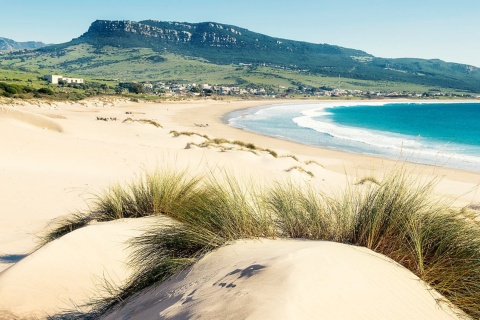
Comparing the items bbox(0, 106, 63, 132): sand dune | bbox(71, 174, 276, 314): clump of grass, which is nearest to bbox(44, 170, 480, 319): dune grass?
bbox(71, 174, 276, 314): clump of grass

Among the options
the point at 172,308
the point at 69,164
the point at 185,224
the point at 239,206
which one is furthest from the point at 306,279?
the point at 69,164

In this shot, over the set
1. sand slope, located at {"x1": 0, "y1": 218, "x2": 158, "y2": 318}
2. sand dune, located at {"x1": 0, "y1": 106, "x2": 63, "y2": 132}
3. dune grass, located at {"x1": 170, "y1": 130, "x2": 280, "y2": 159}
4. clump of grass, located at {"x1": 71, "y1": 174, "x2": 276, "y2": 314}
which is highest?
clump of grass, located at {"x1": 71, "y1": 174, "x2": 276, "y2": 314}

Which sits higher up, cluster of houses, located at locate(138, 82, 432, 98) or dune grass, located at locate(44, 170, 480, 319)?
dune grass, located at locate(44, 170, 480, 319)

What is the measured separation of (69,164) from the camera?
1510cm

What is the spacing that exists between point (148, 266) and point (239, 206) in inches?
40.4

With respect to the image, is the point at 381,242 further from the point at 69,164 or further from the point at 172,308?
the point at 69,164

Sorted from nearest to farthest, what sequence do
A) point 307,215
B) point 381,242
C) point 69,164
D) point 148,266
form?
1. point 381,242
2. point 148,266
3. point 307,215
4. point 69,164

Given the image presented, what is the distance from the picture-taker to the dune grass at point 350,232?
129 inches

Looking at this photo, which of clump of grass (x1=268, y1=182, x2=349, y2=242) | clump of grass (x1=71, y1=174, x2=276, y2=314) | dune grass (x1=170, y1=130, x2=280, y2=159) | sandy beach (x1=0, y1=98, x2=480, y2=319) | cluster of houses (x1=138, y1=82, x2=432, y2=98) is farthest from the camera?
cluster of houses (x1=138, y1=82, x2=432, y2=98)

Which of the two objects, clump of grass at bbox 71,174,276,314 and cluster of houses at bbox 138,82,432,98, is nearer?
clump of grass at bbox 71,174,276,314

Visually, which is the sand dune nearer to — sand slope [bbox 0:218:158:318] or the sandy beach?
the sandy beach

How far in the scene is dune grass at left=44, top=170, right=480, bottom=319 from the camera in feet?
10.8

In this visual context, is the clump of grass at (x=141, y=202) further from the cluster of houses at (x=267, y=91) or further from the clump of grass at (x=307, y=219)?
the cluster of houses at (x=267, y=91)

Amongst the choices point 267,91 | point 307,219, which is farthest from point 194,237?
point 267,91
